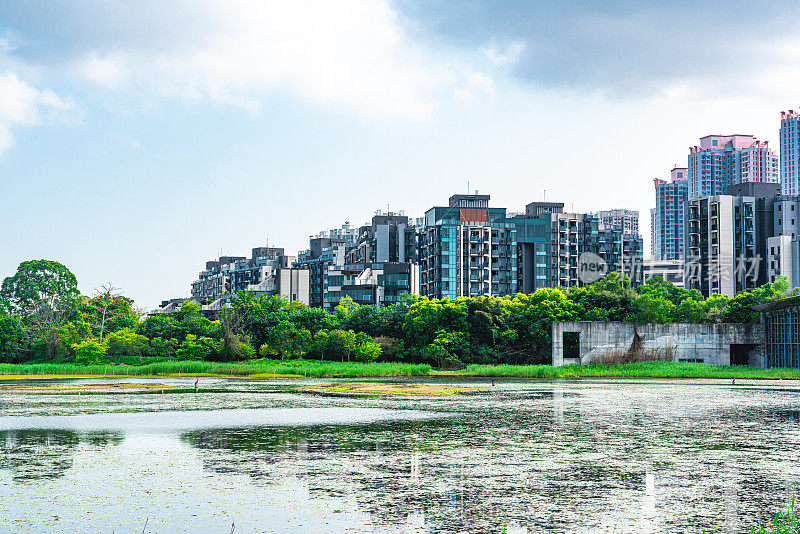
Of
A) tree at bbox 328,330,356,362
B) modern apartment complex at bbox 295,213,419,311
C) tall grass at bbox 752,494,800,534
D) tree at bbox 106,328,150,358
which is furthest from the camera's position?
modern apartment complex at bbox 295,213,419,311

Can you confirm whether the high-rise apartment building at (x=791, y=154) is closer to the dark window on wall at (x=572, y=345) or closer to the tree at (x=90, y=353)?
the dark window on wall at (x=572, y=345)

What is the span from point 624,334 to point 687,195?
149 m

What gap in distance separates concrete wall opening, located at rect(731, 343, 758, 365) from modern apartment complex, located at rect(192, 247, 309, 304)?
71092 millimetres

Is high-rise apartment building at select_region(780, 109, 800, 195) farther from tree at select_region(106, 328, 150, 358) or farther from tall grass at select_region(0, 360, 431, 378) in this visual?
tree at select_region(106, 328, 150, 358)

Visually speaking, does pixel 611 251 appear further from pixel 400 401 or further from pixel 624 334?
pixel 400 401

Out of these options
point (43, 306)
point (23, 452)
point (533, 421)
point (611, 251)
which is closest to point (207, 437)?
point (23, 452)

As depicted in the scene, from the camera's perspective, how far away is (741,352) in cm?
6062

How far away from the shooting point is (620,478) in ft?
43.6

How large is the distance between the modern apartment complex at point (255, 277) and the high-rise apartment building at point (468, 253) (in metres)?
25.0

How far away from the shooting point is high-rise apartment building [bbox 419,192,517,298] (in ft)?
339

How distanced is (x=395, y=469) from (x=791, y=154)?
193 m

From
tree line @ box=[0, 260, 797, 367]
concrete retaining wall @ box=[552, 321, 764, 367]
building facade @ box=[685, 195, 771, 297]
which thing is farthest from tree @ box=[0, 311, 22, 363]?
building facade @ box=[685, 195, 771, 297]

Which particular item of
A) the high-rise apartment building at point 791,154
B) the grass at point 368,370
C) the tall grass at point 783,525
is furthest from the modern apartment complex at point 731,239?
the tall grass at point 783,525

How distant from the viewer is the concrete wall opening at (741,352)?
59169 mm
